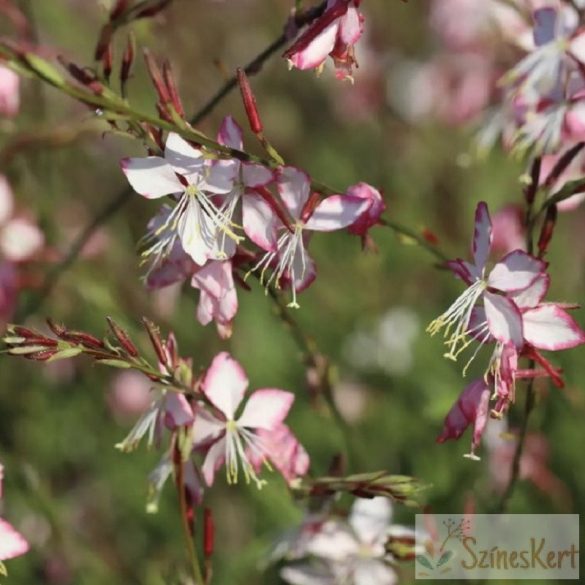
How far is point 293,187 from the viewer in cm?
94

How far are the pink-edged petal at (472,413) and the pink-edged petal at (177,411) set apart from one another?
0.23m

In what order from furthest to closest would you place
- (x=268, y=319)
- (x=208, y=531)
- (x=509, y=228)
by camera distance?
(x=268, y=319)
(x=509, y=228)
(x=208, y=531)

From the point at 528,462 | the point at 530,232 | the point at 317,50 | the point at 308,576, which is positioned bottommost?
the point at 308,576

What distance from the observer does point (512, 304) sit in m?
0.91

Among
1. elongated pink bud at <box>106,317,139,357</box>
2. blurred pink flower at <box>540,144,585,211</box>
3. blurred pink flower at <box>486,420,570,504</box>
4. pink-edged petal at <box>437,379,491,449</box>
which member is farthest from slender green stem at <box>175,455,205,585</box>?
blurred pink flower at <box>486,420,570,504</box>

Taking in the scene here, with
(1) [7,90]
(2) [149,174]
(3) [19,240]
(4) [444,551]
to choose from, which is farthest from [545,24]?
(3) [19,240]

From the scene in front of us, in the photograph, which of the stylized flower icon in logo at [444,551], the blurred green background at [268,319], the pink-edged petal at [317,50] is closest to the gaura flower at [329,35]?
the pink-edged petal at [317,50]

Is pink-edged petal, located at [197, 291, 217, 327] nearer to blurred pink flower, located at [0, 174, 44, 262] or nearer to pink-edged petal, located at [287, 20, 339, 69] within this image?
pink-edged petal, located at [287, 20, 339, 69]

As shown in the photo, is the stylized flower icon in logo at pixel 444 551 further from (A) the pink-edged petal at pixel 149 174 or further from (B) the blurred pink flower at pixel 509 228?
(A) the pink-edged petal at pixel 149 174

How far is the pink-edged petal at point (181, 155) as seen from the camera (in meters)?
0.92

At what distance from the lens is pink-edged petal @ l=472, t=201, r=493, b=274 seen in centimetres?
92

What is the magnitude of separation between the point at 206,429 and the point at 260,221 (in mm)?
225

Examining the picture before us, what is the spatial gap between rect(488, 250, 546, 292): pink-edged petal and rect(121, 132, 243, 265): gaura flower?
23cm

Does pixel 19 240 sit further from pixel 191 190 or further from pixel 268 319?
pixel 268 319
